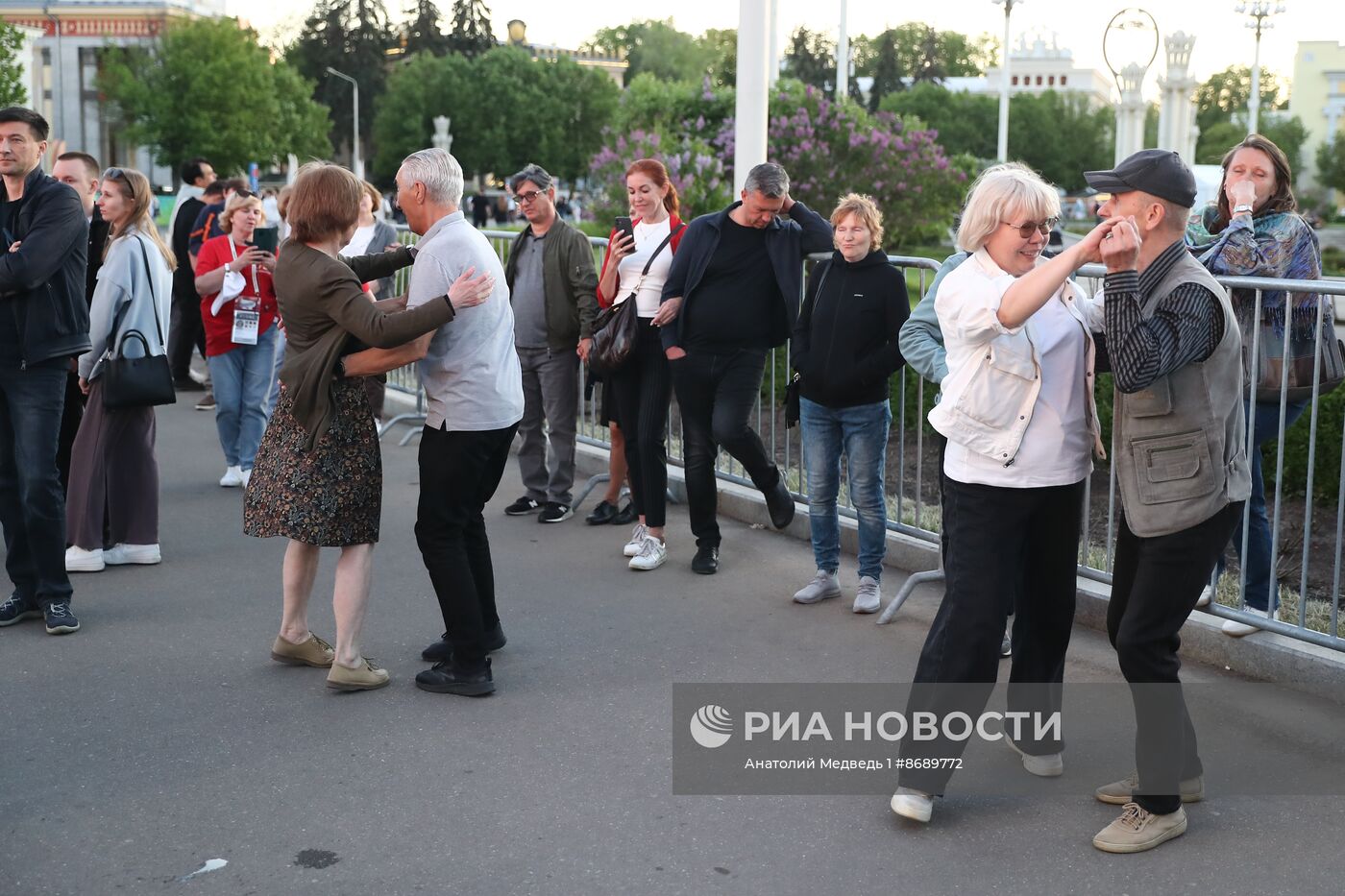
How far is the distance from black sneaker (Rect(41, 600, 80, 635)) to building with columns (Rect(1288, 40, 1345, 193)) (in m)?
126

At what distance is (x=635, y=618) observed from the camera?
6.45 meters

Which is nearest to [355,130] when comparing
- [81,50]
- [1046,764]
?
[81,50]

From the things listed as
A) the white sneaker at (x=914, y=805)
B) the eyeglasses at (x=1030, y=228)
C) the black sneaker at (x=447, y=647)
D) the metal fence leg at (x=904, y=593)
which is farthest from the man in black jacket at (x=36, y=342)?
the eyeglasses at (x=1030, y=228)

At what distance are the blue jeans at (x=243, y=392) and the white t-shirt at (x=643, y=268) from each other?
8.34 feet

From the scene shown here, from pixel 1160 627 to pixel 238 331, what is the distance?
631cm

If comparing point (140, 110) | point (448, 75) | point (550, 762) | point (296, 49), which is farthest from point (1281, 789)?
point (296, 49)

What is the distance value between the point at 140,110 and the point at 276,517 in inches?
3248

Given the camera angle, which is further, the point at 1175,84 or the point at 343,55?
the point at 343,55

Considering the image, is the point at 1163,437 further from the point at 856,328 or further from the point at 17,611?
the point at 17,611

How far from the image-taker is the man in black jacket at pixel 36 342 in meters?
6.04

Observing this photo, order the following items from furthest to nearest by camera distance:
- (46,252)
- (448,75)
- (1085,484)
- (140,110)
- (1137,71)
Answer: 1. (448,75)
2. (140,110)
3. (1137,71)
4. (46,252)
5. (1085,484)

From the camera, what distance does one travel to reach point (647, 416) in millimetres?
7508

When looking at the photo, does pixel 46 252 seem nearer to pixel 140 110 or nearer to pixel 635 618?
pixel 635 618

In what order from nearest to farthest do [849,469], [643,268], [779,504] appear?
[849,469] → [779,504] → [643,268]
